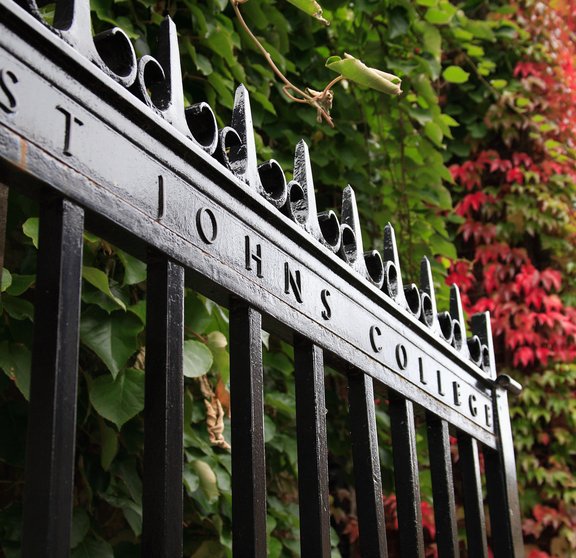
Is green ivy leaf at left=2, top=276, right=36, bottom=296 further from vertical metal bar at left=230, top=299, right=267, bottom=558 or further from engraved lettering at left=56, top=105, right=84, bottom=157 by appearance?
engraved lettering at left=56, top=105, right=84, bottom=157

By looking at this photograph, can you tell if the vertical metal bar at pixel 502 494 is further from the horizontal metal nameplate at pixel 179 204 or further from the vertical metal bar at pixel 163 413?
the vertical metal bar at pixel 163 413

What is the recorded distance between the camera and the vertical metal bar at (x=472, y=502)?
3.94ft

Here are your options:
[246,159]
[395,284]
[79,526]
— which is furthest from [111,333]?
[246,159]

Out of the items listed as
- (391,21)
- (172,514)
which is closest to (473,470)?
(172,514)

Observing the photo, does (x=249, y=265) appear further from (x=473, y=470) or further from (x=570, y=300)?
(x=570, y=300)

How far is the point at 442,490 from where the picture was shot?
43.2 inches

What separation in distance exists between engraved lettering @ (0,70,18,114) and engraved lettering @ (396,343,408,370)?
2.13 feet

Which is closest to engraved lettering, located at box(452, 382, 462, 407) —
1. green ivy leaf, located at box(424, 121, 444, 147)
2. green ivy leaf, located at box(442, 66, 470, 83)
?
green ivy leaf, located at box(424, 121, 444, 147)

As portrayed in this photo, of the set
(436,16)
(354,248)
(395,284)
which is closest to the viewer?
(354,248)

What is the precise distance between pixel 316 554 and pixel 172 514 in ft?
0.77

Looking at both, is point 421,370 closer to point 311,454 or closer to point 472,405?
point 472,405

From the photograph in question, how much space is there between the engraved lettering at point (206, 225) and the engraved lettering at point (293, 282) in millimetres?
127

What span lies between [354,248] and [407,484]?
301 mm

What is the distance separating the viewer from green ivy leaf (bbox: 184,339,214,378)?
1269mm
